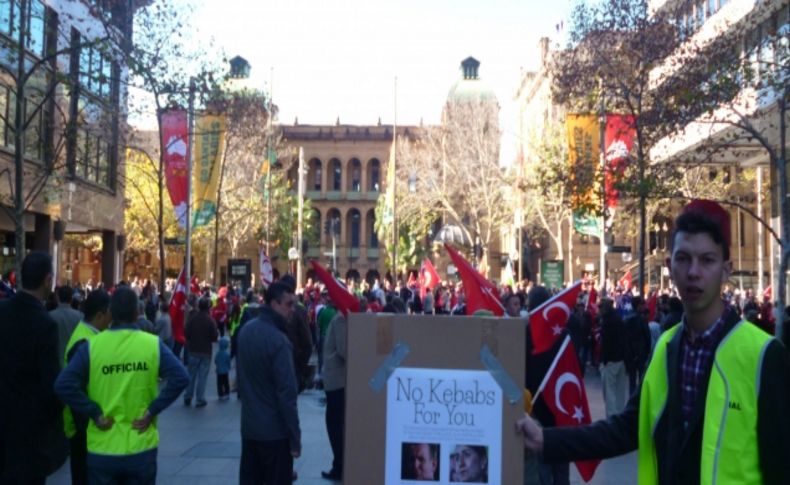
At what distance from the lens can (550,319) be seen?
19.0ft

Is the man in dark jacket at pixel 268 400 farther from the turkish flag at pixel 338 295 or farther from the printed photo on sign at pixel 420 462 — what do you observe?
the printed photo on sign at pixel 420 462

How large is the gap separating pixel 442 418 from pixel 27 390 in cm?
297

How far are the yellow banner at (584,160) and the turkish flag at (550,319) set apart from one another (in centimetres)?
1373

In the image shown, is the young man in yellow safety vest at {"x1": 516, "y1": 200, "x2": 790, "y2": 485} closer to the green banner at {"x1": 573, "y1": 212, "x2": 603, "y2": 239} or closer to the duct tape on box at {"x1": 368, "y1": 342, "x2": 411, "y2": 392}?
the duct tape on box at {"x1": 368, "y1": 342, "x2": 411, "y2": 392}

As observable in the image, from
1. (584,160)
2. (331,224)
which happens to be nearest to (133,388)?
(584,160)

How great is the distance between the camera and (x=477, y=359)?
274cm

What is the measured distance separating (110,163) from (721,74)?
71.5 ft

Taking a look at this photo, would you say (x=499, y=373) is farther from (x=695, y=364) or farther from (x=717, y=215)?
(x=717, y=215)

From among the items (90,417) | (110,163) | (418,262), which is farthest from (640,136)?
(418,262)

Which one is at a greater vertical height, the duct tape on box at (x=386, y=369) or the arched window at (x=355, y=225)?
the arched window at (x=355, y=225)

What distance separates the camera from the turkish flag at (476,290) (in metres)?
5.43

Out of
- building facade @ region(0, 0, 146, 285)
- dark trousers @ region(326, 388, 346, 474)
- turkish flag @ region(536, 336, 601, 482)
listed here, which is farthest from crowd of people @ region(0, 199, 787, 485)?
building facade @ region(0, 0, 146, 285)

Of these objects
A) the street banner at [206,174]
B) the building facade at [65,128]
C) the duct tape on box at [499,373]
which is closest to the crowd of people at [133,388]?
the duct tape on box at [499,373]

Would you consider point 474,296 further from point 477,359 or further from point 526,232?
point 526,232
